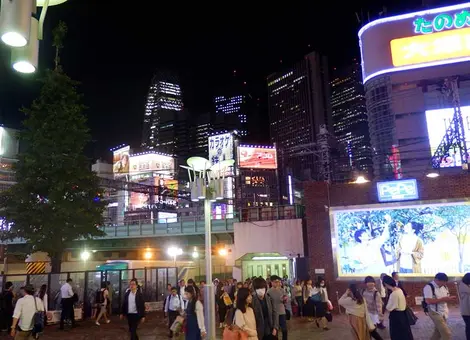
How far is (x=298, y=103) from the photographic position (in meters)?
156

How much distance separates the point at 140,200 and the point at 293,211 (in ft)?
172

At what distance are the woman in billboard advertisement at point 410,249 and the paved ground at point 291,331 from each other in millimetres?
2120

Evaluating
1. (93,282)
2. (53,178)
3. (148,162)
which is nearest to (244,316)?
(93,282)

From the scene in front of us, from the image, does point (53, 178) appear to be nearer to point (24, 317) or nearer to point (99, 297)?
point (99, 297)

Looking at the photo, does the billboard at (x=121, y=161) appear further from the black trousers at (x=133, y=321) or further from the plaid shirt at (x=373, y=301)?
the plaid shirt at (x=373, y=301)

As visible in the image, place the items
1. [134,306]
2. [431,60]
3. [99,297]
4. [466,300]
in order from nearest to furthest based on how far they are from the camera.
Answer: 1. [466,300]
2. [134,306]
3. [99,297]
4. [431,60]

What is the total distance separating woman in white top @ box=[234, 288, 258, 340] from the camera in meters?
6.79

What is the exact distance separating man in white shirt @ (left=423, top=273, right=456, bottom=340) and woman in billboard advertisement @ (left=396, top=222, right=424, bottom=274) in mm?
9904

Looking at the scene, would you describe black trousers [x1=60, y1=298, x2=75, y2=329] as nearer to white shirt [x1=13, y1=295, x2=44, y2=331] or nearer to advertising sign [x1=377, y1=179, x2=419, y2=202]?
white shirt [x1=13, y1=295, x2=44, y2=331]

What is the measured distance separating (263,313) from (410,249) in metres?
13.1

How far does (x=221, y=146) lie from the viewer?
→ 6606 centimetres

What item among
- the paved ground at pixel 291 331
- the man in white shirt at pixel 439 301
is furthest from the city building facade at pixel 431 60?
the man in white shirt at pixel 439 301

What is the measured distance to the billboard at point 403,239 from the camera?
1820cm

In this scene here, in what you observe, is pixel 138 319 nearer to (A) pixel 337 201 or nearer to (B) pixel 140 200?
(A) pixel 337 201
